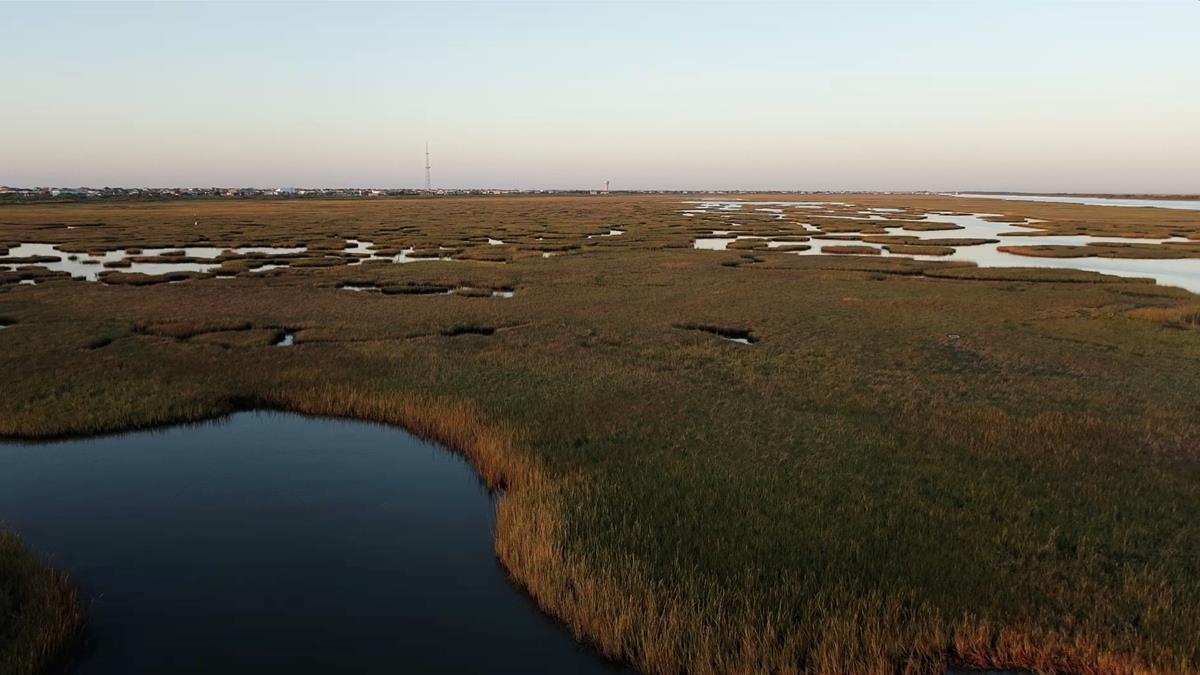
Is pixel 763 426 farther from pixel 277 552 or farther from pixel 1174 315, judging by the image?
pixel 1174 315

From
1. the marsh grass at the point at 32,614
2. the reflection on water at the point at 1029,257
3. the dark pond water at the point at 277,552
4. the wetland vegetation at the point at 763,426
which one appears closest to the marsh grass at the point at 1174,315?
the wetland vegetation at the point at 763,426

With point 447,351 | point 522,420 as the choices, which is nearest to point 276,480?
point 522,420

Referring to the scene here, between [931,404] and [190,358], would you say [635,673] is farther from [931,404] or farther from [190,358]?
[190,358]

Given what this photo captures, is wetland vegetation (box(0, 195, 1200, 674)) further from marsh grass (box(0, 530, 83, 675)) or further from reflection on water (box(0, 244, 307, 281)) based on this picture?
reflection on water (box(0, 244, 307, 281))

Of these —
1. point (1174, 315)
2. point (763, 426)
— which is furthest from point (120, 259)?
point (1174, 315)

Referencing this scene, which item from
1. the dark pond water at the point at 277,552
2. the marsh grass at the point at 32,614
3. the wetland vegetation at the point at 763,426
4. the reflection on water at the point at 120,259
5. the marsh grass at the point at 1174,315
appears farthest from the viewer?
the reflection on water at the point at 120,259

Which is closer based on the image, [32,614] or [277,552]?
[32,614]

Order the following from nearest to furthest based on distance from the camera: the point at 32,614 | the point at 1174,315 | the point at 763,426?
the point at 32,614, the point at 763,426, the point at 1174,315

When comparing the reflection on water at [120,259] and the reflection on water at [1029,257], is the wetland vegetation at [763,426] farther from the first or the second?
the reflection on water at [1029,257]
